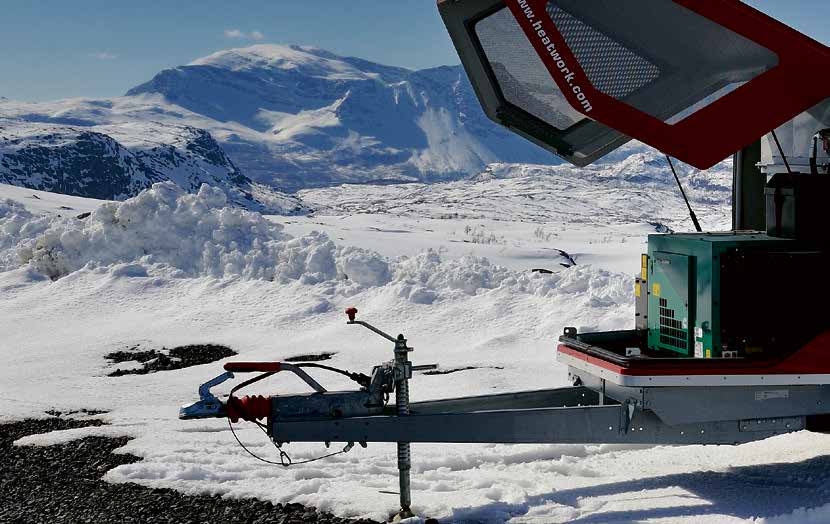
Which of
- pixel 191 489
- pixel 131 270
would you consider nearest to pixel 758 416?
pixel 191 489

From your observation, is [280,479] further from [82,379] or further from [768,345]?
[82,379]

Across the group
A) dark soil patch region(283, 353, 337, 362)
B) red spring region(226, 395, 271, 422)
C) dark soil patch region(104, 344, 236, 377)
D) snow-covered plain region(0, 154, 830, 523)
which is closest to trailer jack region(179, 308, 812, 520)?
red spring region(226, 395, 271, 422)

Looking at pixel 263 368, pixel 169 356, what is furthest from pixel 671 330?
pixel 169 356

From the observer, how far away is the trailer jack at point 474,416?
5.49 m

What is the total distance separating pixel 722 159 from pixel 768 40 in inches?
28.5

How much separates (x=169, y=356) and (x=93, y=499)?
16.6ft

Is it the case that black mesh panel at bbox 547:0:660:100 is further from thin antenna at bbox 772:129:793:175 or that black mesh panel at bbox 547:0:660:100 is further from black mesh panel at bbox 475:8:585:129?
thin antenna at bbox 772:129:793:175

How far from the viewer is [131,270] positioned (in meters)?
14.8

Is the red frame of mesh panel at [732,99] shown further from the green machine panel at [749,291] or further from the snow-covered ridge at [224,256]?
the snow-covered ridge at [224,256]

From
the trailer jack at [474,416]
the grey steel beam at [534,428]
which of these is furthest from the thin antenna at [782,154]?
the grey steel beam at [534,428]

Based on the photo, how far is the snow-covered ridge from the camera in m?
13.6

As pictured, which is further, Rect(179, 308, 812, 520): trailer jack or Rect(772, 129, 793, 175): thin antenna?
Rect(772, 129, 793, 175): thin antenna

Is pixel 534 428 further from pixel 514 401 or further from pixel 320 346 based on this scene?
pixel 320 346

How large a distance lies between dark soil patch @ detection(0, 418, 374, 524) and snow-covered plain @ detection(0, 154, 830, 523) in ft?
0.53
